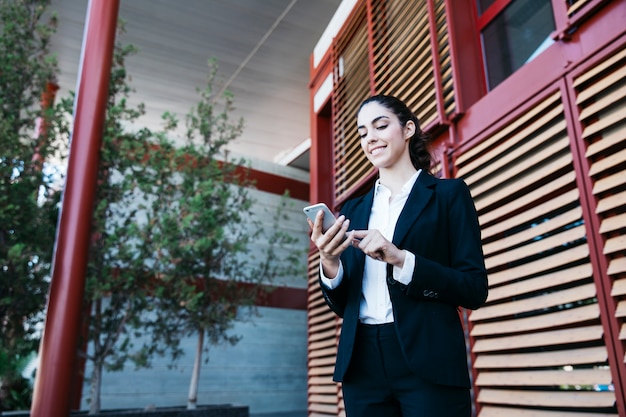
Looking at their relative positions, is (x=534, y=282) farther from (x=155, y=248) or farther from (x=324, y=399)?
(x=155, y=248)

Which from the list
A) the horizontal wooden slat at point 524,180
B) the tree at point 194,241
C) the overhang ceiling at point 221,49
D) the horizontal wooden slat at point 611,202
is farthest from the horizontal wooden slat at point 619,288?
the overhang ceiling at point 221,49

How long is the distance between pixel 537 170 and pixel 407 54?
2.14 metres

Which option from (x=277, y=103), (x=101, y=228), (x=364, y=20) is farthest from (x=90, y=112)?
(x=277, y=103)

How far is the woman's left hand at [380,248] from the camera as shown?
1.09m

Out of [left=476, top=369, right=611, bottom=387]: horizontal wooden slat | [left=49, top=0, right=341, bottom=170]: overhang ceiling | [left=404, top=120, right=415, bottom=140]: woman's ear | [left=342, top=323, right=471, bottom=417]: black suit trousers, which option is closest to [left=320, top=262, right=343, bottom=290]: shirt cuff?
[left=342, top=323, right=471, bottom=417]: black suit trousers

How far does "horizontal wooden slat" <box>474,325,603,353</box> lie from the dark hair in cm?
162

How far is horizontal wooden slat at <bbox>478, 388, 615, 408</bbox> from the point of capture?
240 cm

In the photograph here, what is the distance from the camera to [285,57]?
28.6 ft

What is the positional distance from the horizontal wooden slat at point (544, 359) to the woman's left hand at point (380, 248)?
1864 mm

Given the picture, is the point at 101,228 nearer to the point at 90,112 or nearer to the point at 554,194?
the point at 90,112

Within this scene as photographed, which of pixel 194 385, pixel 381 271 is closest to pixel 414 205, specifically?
pixel 381 271

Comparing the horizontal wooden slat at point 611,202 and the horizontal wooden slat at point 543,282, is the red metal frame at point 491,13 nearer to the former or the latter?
the horizontal wooden slat at point 611,202

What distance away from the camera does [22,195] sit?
17.5ft

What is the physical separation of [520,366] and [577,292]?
1.91ft
